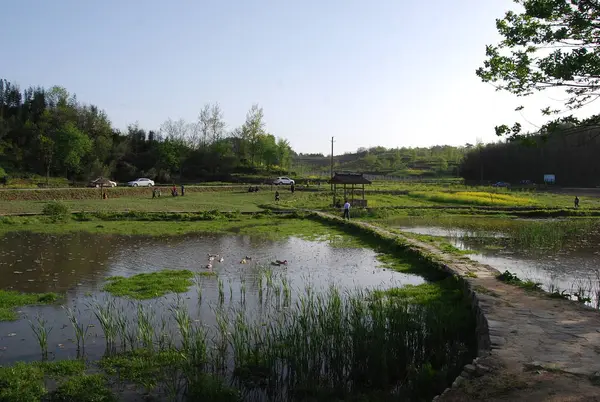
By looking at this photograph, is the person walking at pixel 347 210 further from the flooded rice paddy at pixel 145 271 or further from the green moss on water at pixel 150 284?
the green moss on water at pixel 150 284

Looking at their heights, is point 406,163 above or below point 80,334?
above

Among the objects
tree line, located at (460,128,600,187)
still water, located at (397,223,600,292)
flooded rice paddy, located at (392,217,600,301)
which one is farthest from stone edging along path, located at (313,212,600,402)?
tree line, located at (460,128,600,187)

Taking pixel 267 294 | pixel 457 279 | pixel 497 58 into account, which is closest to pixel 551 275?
pixel 457 279

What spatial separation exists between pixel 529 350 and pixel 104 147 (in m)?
74.2

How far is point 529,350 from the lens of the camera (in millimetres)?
6859

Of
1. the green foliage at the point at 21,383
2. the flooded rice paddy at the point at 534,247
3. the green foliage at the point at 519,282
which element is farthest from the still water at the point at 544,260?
the green foliage at the point at 21,383

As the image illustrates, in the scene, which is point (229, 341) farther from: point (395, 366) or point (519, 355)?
point (519, 355)

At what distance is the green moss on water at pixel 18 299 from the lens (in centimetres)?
1028

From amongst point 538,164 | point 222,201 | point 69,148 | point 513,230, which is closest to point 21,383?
point 513,230

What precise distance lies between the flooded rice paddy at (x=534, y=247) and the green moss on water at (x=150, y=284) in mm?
9119

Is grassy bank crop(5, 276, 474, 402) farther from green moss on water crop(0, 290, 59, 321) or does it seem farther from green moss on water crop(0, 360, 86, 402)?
green moss on water crop(0, 290, 59, 321)

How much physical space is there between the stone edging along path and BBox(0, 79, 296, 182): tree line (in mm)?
64924

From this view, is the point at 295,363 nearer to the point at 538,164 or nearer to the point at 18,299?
the point at 18,299

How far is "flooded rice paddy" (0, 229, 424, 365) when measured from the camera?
923cm
